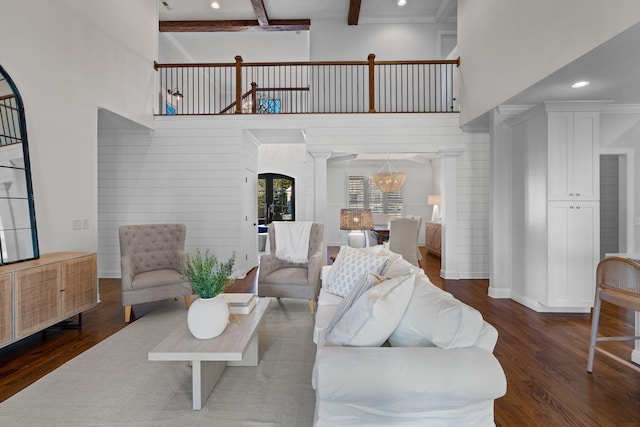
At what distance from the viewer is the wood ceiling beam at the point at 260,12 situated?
21.5 ft

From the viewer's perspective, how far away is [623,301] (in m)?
2.38

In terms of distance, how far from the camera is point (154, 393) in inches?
94.3

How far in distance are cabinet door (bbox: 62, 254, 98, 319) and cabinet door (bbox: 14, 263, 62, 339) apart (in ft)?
0.27

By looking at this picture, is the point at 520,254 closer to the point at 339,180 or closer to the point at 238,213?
the point at 238,213

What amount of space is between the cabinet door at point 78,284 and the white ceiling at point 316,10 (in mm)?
5530

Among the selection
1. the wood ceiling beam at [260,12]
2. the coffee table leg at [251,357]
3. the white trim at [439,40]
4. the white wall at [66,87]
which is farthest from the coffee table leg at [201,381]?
the white trim at [439,40]

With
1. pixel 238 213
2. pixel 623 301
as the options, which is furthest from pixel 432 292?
pixel 238 213

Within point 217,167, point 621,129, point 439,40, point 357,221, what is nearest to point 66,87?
point 217,167

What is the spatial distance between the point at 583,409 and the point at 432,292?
4.44 ft

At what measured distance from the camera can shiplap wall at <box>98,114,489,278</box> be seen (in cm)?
611

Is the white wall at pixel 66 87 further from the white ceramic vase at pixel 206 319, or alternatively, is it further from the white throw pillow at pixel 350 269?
the white throw pillow at pixel 350 269

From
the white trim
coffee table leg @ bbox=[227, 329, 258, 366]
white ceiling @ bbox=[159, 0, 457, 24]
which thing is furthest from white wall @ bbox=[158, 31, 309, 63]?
coffee table leg @ bbox=[227, 329, 258, 366]

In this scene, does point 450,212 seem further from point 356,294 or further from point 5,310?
point 5,310

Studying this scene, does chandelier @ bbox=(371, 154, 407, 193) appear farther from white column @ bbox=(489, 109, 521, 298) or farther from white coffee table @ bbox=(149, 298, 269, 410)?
white coffee table @ bbox=(149, 298, 269, 410)
